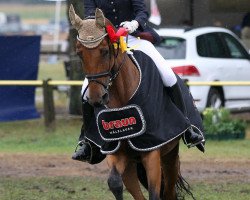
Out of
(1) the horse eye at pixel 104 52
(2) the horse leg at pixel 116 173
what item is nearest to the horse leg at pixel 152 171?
(2) the horse leg at pixel 116 173

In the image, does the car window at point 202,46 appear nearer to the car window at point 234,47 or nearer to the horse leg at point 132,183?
the car window at point 234,47

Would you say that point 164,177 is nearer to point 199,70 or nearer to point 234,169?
point 234,169

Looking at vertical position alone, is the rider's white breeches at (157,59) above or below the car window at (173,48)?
above

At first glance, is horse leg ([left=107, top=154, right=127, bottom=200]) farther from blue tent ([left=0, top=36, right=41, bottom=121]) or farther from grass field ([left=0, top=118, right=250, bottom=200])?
blue tent ([left=0, top=36, right=41, bottom=121])

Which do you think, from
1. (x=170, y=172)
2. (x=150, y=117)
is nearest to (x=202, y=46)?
(x=170, y=172)

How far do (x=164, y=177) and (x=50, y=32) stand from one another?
142 ft

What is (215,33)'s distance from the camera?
59.2ft

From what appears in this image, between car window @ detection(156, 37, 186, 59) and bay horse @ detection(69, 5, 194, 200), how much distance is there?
821cm

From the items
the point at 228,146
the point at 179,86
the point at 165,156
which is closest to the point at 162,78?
the point at 179,86

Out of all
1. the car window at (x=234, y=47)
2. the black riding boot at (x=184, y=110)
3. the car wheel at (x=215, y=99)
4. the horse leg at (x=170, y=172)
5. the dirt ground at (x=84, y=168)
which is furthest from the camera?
the car window at (x=234, y=47)

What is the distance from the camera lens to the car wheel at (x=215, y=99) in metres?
17.2

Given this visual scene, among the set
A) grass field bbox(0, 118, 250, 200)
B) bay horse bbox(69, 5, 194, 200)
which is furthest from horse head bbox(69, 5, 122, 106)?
grass field bbox(0, 118, 250, 200)

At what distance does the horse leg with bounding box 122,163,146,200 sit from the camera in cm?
830

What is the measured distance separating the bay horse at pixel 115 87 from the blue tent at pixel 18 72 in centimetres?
918
